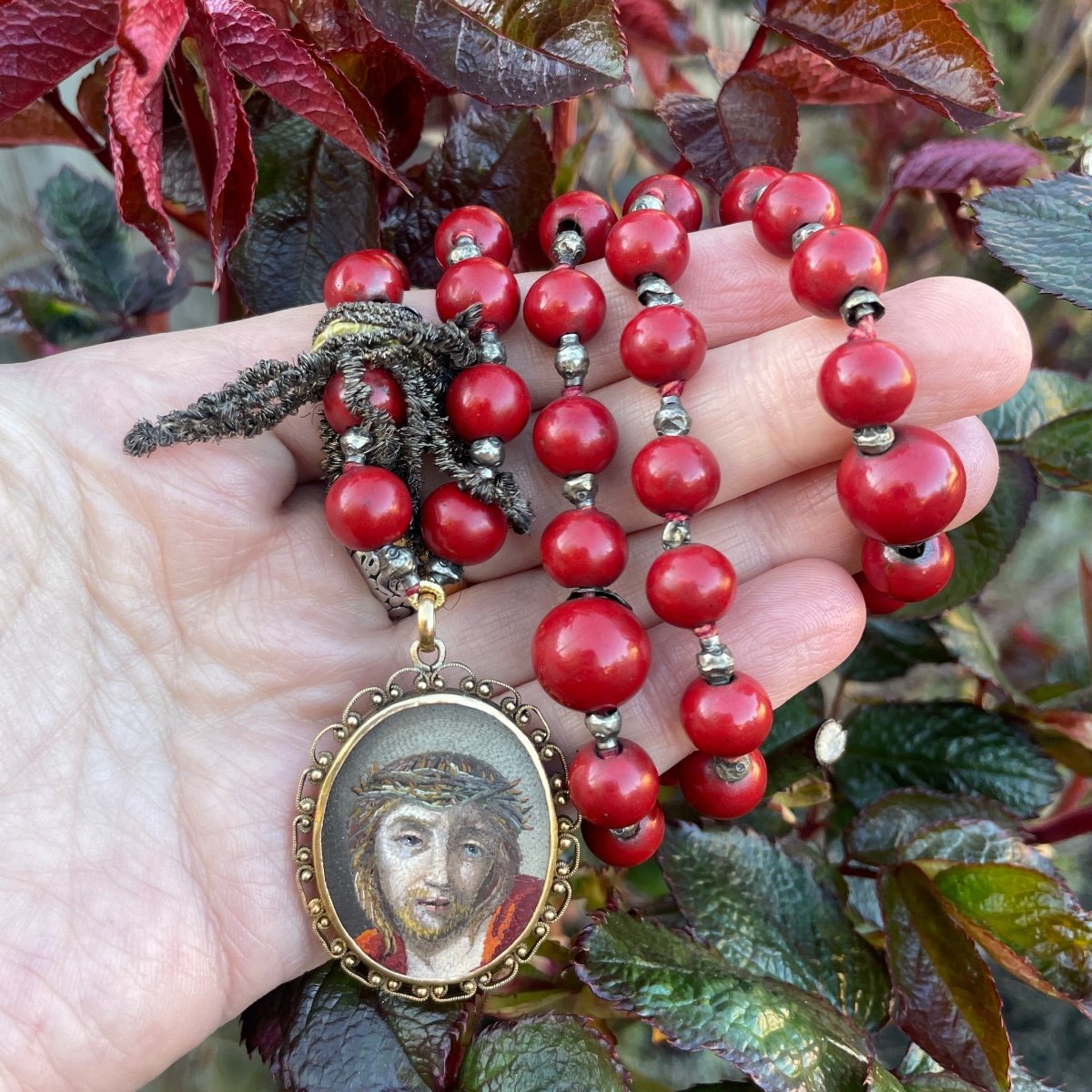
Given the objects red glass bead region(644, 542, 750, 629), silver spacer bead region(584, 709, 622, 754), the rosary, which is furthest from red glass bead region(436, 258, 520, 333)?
silver spacer bead region(584, 709, 622, 754)

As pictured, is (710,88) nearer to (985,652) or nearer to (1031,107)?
(1031,107)

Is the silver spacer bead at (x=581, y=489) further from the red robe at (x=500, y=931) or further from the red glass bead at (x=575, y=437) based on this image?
the red robe at (x=500, y=931)

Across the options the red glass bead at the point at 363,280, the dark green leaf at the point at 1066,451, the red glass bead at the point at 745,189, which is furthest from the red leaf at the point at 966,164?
the red glass bead at the point at 363,280

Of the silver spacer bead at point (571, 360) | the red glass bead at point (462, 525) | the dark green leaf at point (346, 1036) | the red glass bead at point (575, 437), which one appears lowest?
the dark green leaf at point (346, 1036)

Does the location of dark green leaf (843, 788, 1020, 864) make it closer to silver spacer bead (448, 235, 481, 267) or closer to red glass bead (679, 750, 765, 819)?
red glass bead (679, 750, 765, 819)

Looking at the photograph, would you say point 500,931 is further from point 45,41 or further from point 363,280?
point 45,41

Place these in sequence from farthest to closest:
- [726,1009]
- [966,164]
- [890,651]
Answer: [890,651], [966,164], [726,1009]

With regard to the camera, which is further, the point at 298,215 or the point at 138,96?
the point at 298,215

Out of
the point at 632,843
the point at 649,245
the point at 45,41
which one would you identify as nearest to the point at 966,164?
the point at 649,245
